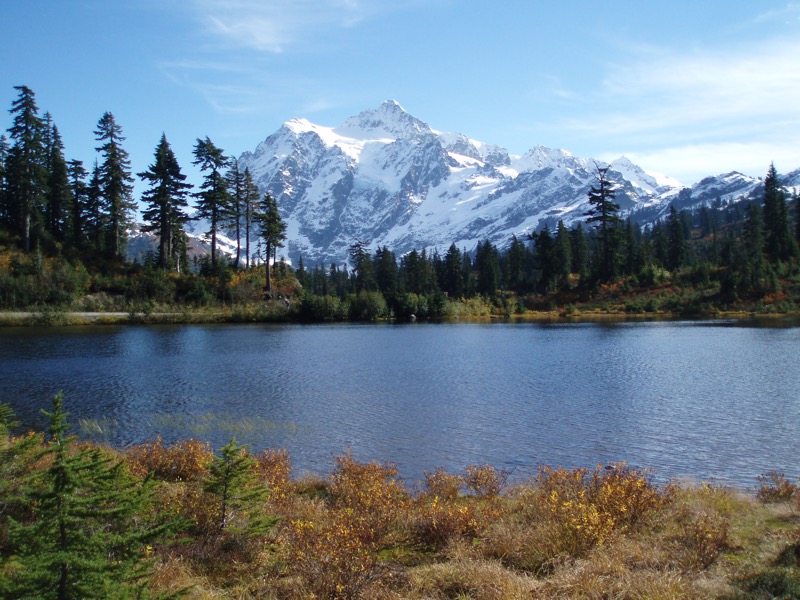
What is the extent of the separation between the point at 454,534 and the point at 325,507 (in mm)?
3500

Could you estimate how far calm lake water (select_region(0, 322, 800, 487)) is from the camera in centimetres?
A: 1955

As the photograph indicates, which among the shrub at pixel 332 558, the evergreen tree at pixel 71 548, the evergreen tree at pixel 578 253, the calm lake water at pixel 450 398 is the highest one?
the evergreen tree at pixel 578 253

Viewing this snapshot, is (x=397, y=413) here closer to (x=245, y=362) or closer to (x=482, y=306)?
(x=245, y=362)

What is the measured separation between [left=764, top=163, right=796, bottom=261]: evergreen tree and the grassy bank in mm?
101337

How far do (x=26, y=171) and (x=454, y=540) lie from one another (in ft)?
270

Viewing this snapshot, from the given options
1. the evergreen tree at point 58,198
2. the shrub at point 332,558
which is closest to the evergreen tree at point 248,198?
the evergreen tree at point 58,198

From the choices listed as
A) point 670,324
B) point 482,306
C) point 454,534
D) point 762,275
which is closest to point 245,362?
point 454,534

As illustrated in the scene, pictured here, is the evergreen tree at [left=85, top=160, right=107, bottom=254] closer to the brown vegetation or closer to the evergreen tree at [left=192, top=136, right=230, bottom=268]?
the evergreen tree at [left=192, top=136, right=230, bottom=268]

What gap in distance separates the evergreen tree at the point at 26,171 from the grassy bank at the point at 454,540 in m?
74.2

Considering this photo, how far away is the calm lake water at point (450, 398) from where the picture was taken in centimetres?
1955

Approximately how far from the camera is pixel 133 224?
8925 centimetres

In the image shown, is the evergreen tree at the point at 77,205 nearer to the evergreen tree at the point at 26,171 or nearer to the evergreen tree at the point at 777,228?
the evergreen tree at the point at 26,171

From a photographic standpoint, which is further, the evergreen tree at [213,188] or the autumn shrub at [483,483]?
the evergreen tree at [213,188]

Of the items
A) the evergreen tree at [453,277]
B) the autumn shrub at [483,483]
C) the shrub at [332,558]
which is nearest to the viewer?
the shrub at [332,558]
